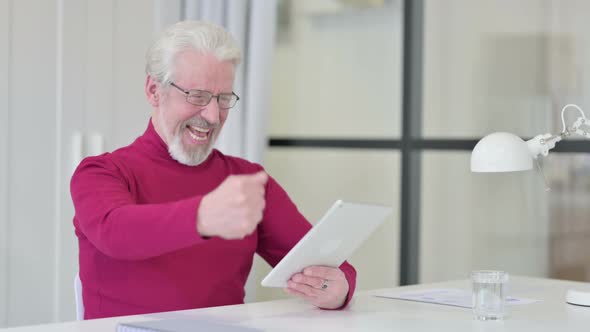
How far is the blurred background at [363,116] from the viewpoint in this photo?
10.1 ft

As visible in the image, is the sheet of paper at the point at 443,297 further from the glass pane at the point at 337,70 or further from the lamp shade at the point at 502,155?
the glass pane at the point at 337,70

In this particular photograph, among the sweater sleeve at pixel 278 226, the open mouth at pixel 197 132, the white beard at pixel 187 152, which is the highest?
the open mouth at pixel 197 132

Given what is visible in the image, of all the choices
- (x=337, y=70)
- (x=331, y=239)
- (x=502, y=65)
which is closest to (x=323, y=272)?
(x=331, y=239)

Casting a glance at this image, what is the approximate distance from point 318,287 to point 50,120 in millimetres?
1664

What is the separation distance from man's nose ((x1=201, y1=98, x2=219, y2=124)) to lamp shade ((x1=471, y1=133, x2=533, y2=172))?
23.8 inches

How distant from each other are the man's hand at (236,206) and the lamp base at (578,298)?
1014 millimetres

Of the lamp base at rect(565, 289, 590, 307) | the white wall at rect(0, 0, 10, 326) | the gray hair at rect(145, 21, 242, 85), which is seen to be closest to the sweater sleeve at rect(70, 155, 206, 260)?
the gray hair at rect(145, 21, 242, 85)

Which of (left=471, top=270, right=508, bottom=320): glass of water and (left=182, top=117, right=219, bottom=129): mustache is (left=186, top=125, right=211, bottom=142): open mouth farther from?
(left=471, top=270, right=508, bottom=320): glass of water

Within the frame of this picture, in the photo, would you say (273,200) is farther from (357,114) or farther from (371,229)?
(357,114)

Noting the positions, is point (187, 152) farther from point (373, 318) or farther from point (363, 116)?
point (363, 116)

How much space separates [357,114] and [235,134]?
1.63 feet

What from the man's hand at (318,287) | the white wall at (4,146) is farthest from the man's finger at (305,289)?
the white wall at (4,146)

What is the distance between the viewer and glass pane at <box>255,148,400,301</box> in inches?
138

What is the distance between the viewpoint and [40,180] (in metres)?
3.18
